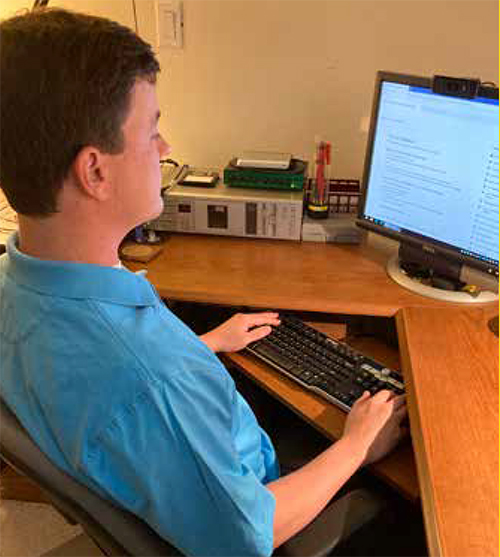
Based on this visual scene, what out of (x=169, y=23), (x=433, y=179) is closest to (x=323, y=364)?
(x=433, y=179)

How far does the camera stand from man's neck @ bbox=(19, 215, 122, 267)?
0.78m

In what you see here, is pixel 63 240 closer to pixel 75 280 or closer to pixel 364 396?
pixel 75 280

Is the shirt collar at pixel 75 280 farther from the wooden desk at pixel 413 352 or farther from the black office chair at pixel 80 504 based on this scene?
the wooden desk at pixel 413 352

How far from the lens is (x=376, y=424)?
3.38 ft

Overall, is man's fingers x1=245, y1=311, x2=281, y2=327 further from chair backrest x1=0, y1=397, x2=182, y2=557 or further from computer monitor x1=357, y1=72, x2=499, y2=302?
chair backrest x1=0, y1=397, x2=182, y2=557

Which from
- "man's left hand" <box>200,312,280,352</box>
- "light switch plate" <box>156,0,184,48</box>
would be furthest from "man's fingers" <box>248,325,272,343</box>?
"light switch plate" <box>156,0,184,48</box>

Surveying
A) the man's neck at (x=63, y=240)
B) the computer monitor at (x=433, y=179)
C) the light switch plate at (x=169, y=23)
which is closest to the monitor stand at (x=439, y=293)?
the computer monitor at (x=433, y=179)

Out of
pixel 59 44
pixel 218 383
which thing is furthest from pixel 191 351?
pixel 59 44

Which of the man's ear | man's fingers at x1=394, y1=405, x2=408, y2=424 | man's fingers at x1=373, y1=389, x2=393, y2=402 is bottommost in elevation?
man's fingers at x1=394, y1=405, x2=408, y2=424

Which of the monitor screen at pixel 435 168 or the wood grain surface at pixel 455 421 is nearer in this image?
the wood grain surface at pixel 455 421

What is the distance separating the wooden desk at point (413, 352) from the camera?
81cm

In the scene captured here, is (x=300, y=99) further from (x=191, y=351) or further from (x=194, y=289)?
(x=191, y=351)

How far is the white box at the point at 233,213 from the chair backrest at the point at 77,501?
2.99ft

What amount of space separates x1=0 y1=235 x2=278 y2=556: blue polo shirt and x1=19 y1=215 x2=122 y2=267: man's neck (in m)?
0.03
